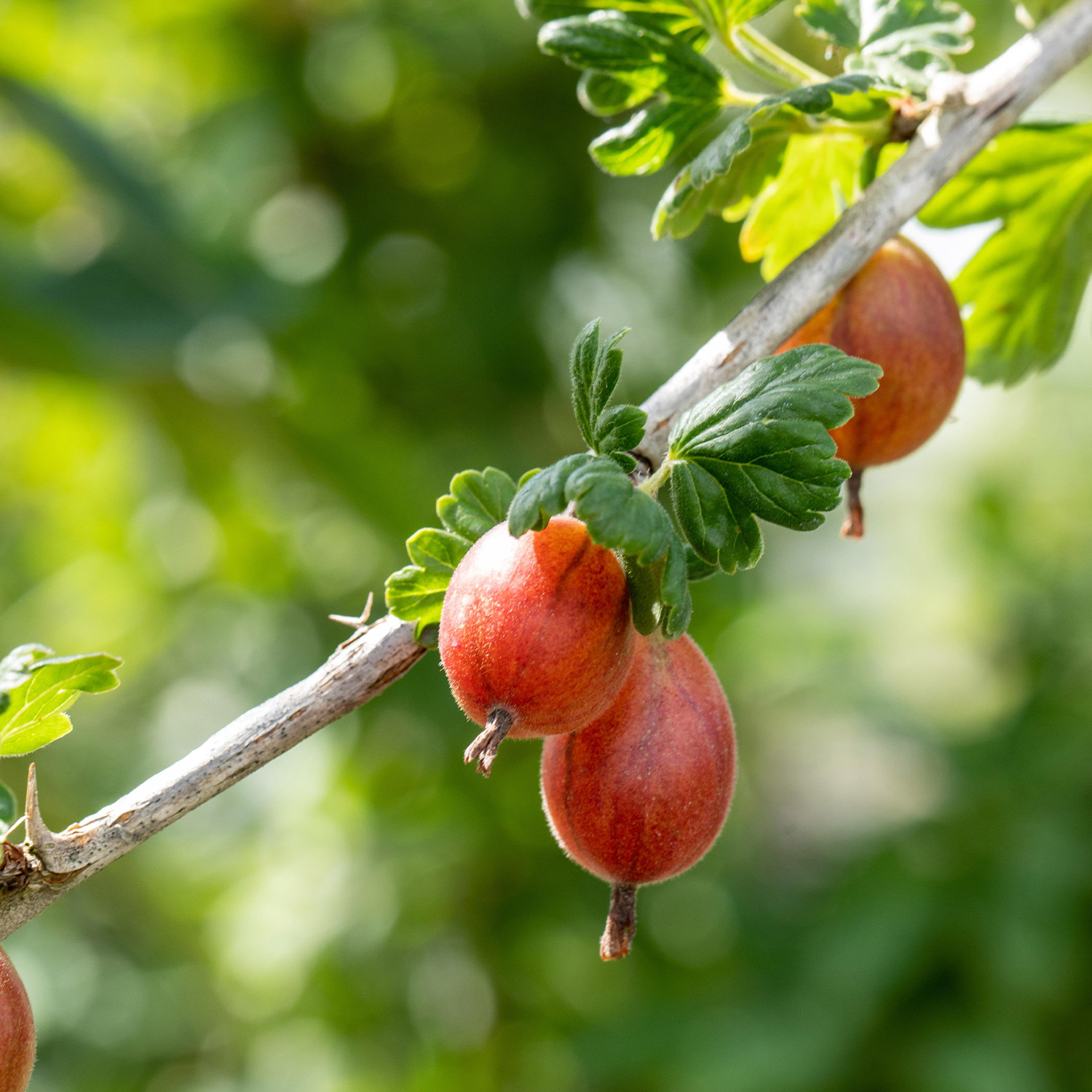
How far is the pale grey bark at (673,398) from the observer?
0.71m

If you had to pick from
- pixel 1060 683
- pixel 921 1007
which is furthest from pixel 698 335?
pixel 921 1007

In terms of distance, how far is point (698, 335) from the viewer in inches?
146

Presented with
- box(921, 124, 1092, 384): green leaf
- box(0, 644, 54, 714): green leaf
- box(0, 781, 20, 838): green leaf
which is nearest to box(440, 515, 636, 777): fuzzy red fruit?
box(0, 644, 54, 714): green leaf

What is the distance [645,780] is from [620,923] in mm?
115

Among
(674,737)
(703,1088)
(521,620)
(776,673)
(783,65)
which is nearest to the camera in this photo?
(521,620)

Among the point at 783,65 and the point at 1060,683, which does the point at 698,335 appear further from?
the point at 783,65

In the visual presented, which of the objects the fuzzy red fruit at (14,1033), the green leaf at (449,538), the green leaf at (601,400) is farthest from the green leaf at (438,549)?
the fuzzy red fruit at (14,1033)

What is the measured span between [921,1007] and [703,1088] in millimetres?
693

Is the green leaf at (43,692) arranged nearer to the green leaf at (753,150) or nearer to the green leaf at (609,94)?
the green leaf at (753,150)

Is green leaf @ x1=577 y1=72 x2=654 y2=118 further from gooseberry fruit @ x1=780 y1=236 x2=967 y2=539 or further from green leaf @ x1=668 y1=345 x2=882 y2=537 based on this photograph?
green leaf @ x1=668 y1=345 x2=882 y2=537

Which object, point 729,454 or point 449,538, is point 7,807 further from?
point 729,454

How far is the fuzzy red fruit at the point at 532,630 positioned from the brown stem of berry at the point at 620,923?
0.58ft

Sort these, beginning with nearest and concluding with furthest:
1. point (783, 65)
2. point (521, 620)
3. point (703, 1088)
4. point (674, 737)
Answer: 1. point (521, 620)
2. point (674, 737)
3. point (783, 65)
4. point (703, 1088)

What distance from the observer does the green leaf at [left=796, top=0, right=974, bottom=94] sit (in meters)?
0.99
